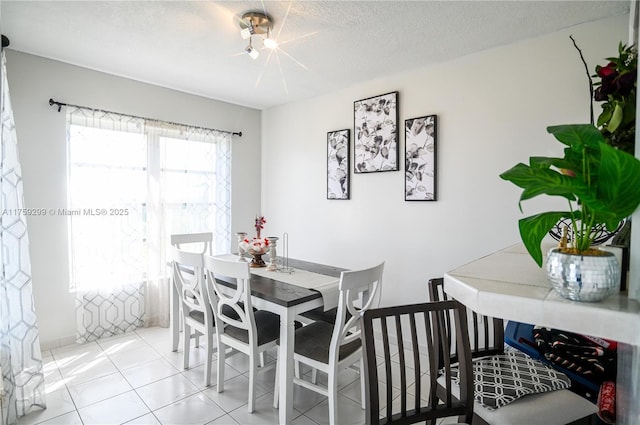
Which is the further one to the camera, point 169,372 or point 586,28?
point 169,372

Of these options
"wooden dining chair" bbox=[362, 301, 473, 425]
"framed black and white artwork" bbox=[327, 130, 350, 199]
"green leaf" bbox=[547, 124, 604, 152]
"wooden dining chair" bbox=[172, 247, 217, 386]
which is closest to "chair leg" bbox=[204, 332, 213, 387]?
"wooden dining chair" bbox=[172, 247, 217, 386]

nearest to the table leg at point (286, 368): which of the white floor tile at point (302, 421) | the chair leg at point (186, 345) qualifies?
the white floor tile at point (302, 421)

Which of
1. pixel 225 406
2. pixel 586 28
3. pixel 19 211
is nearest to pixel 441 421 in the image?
pixel 225 406

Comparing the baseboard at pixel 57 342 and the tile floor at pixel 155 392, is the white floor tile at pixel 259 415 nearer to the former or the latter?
the tile floor at pixel 155 392

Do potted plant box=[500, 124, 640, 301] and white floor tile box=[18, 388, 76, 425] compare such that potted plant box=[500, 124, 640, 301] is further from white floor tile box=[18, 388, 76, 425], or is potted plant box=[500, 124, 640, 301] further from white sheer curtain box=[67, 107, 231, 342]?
white sheer curtain box=[67, 107, 231, 342]

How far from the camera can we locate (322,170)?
3.69 m

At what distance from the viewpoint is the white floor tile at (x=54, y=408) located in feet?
6.56

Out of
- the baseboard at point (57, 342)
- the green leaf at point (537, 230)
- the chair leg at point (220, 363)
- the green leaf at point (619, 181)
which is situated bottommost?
the baseboard at point (57, 342)

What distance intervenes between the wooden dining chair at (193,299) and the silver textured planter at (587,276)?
203cm

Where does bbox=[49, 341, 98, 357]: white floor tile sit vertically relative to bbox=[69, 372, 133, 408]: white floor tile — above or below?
above

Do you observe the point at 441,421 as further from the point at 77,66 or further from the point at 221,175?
the point at 77,66

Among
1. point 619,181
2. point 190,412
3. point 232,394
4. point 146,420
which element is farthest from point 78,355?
point 619,181

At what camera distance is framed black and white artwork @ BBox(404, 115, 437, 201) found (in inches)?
110

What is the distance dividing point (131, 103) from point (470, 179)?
10.7 ft
